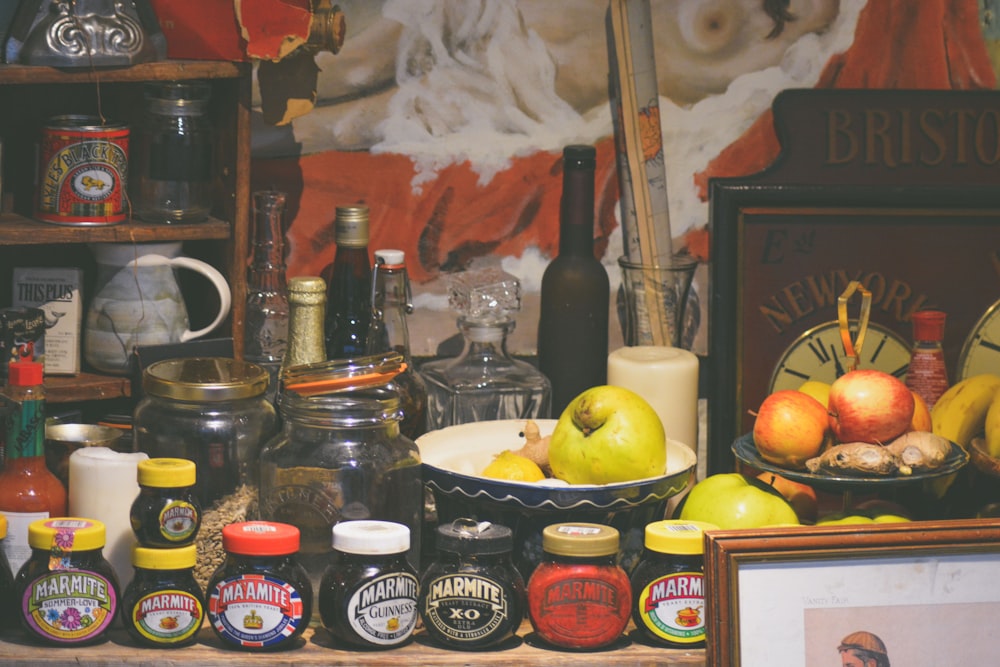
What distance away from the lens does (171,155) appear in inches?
65.7

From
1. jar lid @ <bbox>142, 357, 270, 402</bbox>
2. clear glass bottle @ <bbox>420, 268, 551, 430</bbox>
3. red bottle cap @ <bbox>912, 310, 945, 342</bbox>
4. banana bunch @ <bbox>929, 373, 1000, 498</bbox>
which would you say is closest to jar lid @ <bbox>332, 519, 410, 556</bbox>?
jar lid @ <bbox>142, 357, 270, 402</bbox>

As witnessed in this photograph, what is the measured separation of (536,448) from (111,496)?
1.62 ft

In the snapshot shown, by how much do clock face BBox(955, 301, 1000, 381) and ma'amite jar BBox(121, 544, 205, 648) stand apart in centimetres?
116

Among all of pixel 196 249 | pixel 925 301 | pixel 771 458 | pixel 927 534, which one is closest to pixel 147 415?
pixel 196 249

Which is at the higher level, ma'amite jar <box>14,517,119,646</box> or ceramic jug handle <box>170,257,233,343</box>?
ceramic jug handle <box>170,257,233,343</box>

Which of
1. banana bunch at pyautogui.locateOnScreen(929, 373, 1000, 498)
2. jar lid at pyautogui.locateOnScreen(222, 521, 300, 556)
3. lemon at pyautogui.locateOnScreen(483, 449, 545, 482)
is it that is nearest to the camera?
jar lid at pyautogui.locateOnScreen(222, 521, 300, 556)

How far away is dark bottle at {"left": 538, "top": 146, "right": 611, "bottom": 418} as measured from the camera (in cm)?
185

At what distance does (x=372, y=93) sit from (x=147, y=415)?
61 cm

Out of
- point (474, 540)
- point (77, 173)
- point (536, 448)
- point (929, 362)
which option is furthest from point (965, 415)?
point (77, 173)

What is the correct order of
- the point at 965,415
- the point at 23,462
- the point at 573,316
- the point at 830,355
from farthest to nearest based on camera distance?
the point at 830,355 < the point at 573,316 < the point at 965,415 < the point at 23,462

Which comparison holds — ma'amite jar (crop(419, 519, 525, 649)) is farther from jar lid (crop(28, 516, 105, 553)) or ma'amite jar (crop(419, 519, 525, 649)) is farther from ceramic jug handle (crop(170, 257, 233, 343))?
ceramic jug handle (crop(170, 257, 233, 343))

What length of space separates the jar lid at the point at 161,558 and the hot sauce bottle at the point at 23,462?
152 mm

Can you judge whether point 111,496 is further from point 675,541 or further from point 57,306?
point 675,541

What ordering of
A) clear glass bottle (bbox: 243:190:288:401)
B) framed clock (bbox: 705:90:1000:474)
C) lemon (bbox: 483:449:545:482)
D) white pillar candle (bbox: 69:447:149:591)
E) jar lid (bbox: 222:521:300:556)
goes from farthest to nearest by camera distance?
framed clock (bbox: 705:90:1000:474), clear glass bottle (bbox: 243:190:288:401), lemon (bbox: 483:449:545:482), white pillar candle (bbox: 69:447:149:591), jar lid (bbox: 222:521:300:556)
